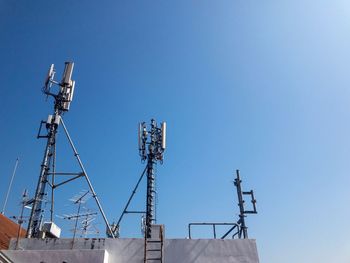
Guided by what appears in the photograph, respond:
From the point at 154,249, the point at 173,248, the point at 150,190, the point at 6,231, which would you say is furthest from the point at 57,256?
the point at 6,231

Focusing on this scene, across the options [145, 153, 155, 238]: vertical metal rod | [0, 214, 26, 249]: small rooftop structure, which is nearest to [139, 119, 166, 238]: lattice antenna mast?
[145, 153, 155, 238]: vertical metal rod

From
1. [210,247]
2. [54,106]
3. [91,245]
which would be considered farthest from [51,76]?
[210,247]

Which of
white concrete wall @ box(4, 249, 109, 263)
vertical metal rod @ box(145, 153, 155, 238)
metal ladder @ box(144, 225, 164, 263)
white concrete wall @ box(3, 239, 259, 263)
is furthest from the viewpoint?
vertical metal rod @ box(145, 153, 155, 238)

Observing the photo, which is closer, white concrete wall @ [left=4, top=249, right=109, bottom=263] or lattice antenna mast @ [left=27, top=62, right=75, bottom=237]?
white concrete wall @ [left=4, top=249, right=109, bottom=263]

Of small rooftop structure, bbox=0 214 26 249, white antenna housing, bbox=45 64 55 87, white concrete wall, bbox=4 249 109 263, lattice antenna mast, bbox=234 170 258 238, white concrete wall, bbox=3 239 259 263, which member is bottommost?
white concrete wall, bbox=4 249 109 263

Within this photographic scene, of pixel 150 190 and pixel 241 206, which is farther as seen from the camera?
pixel 150 190

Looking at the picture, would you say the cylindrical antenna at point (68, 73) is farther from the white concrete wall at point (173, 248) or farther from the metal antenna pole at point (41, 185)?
the white concrete wall at point (173, 248)

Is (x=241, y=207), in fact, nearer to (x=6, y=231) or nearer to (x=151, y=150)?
(x=151, y=150)

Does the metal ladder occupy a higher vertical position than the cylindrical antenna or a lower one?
lower

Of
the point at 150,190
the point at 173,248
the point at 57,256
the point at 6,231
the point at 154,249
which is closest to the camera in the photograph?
the point at 57,256

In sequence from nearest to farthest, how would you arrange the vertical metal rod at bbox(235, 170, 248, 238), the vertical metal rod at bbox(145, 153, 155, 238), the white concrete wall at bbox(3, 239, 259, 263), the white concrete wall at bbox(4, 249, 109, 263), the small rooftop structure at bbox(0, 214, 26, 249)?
the white concrete wall at bbox(4, 249, 109, 263), the white concrete wall at bbox(3, 239, 259, 263), the vertical metal rod at bbox(235, 170, 248, 238), the vertical metal rod at bbox(145, 153, 155, 238), the small rooftop structure at bbox(0, 214, 26, 249)

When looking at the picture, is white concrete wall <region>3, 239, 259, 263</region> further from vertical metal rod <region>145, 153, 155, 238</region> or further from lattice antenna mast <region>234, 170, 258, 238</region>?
vertical metal rod <region>145, 153, 155, 238</region>

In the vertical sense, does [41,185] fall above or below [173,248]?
above

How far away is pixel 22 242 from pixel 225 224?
11.2 m
